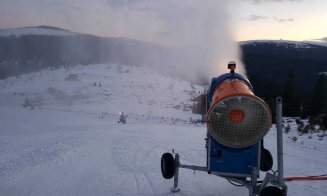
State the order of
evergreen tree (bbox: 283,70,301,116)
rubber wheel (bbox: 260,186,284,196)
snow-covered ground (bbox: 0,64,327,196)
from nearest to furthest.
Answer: rubber wheel (bbox: 260,186,284,196), snow-covered ground (bbox: 0,64,327,196), evergreen tree (bbox: 283,70,301,116)

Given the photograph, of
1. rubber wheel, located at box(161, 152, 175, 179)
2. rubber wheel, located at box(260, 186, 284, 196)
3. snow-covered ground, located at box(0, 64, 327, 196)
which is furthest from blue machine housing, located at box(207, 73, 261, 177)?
snow-covered ground, located at box(0, 64, 327, 196)

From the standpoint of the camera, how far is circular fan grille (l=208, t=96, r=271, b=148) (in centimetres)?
607

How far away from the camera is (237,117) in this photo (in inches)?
244

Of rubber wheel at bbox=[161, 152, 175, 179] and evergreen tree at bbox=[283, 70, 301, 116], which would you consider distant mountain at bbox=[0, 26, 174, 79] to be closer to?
evergreen tree at bbox=[283, 70, 301, 116]

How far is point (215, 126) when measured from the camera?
636 cm

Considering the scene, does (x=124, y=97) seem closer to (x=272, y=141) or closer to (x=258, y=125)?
(x=272, y=141)

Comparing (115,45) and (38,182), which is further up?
(115,45)

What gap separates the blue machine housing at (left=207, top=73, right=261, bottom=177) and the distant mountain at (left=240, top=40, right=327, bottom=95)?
96231 mm

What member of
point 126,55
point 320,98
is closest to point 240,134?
point 320,98

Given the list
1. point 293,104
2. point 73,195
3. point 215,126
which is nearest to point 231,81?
point 215,126

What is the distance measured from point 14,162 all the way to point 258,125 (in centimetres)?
803

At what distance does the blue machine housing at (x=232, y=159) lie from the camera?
649 centimetres

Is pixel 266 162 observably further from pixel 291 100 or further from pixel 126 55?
pixel 126 55

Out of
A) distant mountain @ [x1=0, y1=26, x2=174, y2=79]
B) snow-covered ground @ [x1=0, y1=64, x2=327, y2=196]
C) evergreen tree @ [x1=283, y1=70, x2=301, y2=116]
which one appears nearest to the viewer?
snow-covered ground @ [x1=0, y1=64, x2=327, y2=196]
